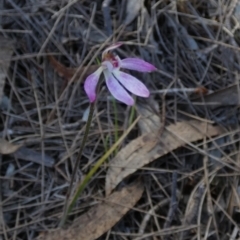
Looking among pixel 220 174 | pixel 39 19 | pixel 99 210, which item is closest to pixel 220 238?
pixel 220 174

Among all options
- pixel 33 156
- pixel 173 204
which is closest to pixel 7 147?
pixel 33 156

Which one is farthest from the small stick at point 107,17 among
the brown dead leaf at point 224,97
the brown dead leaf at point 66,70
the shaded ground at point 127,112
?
the brown dead leaf at point 224,97

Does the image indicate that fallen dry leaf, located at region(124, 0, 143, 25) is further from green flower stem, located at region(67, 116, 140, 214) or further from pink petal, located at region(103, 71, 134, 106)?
pink petal, located at region(103, 71, 134, 106)

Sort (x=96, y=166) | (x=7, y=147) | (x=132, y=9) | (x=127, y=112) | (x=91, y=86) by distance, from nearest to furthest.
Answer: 1. (x=91, y=86)
2. (x=96, y=166)
3. (x=7, y=147)
4. (x=127, y=112)
5. (x=132, y=9)

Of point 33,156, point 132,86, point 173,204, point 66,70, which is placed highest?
point 132,86

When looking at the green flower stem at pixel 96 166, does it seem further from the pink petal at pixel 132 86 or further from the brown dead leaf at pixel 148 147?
the pink petal at pixel 132 86

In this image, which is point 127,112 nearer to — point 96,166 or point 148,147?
point 148,147

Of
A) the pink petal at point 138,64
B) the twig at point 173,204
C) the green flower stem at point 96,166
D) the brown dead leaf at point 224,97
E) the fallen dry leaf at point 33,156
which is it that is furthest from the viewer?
the brown dead leaf at point 224,97
